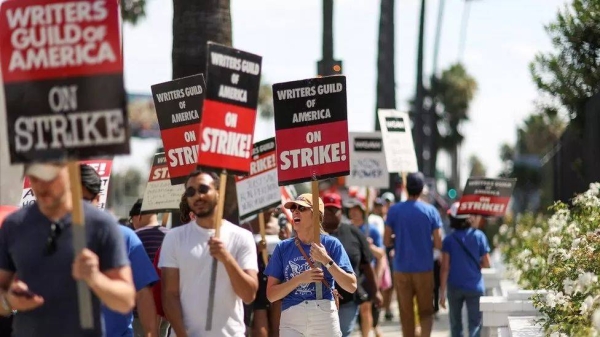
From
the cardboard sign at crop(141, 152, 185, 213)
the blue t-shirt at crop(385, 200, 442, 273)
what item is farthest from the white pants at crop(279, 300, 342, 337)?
the blue t-shirt at crop(385, 200, 442, 273)

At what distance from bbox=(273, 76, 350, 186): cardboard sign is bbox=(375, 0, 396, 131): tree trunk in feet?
53.5

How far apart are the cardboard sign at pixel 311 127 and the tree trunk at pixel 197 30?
2.99 metres

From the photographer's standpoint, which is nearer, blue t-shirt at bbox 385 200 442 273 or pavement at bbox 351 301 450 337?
blue t-shirt at bbox 385 200 442 273

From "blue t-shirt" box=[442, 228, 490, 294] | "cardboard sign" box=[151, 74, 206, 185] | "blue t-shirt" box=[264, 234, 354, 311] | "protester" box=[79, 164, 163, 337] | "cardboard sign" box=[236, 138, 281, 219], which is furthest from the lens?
"blue t-shirt" box=[442, 228, 490, 294]

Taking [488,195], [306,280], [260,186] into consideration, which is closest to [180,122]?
[306,280]

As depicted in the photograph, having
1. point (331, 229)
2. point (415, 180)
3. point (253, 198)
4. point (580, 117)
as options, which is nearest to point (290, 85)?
point (253, 198)

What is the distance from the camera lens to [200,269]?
311 inches

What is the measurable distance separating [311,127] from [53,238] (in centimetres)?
371

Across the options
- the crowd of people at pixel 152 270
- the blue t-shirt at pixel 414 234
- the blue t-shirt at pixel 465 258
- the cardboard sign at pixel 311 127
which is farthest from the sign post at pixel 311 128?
the blue t-shirt at pixel 465 258

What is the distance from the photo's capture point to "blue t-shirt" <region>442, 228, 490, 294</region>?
1511 cm

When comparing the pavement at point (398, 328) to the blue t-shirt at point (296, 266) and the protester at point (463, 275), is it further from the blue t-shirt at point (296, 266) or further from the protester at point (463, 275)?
the blue t-shirt at point (296, 266)

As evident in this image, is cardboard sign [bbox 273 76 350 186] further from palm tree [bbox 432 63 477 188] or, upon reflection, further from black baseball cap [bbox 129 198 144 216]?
palm tree [bbox 432 63 477 188]

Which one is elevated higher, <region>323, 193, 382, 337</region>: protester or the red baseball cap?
the red baseball cap

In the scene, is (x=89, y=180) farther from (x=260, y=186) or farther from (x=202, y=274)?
(x=260, y=186)
